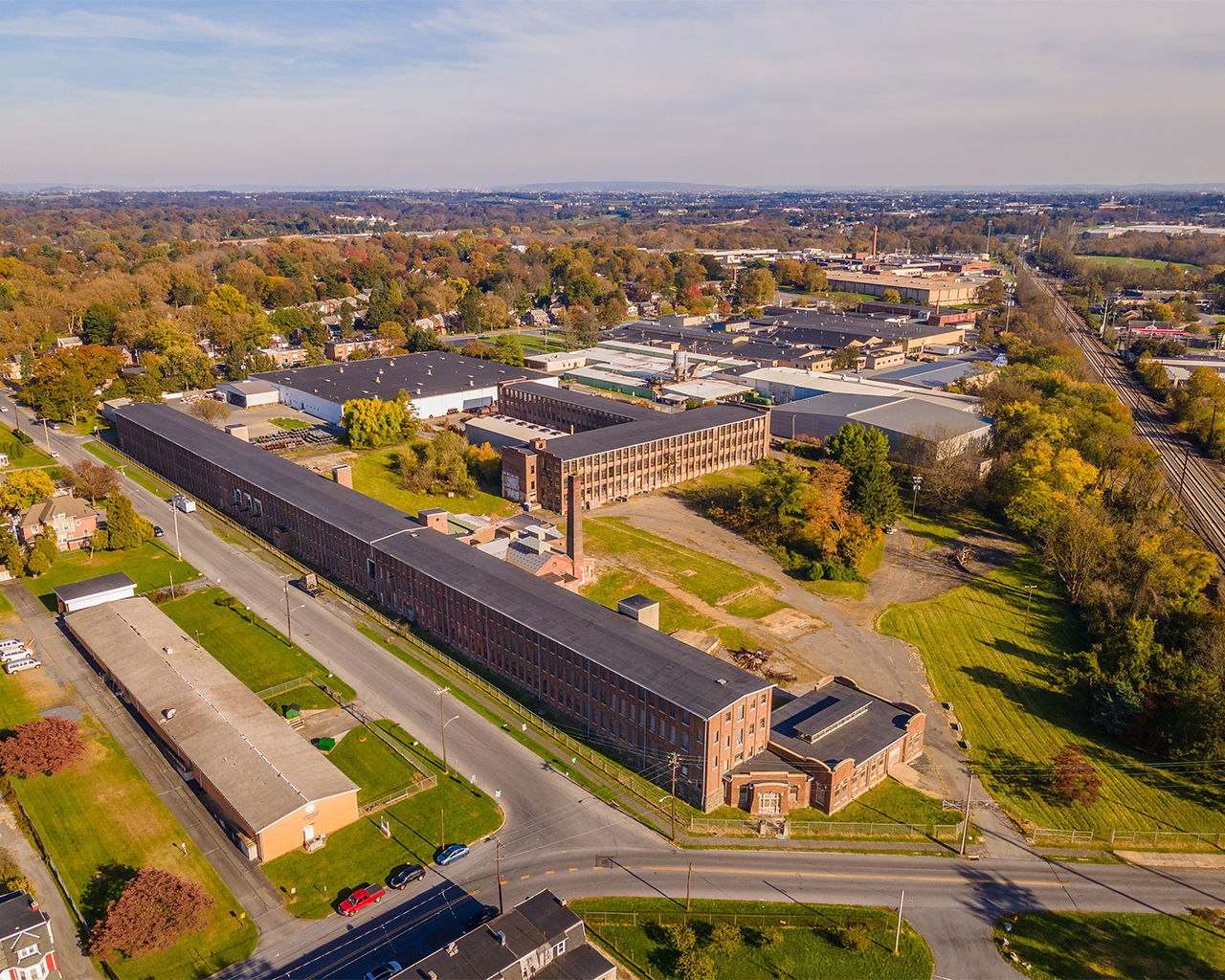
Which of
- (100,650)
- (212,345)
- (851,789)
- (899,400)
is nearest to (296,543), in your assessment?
(100,650)

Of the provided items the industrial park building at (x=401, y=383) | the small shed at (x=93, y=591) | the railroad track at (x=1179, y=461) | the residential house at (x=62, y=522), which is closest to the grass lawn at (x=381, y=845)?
the small shed at (x=93, y=591)

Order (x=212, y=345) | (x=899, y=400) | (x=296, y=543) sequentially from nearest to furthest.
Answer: (x=296, y=543) < (x=899, y=400) < (x=212, y=345)

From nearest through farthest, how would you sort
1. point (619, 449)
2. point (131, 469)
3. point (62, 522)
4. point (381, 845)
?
1. point (381, 845)
2. point (62, 522)
3. point (619, 449)
4. point (131, 469)

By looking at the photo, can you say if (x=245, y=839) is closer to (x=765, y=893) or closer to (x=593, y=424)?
(x=765, y=893)

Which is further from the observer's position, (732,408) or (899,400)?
(899,400)

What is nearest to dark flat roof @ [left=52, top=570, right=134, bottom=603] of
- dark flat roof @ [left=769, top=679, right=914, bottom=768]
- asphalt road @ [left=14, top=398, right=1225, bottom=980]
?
asphalt road @ [left=14, top=398, right=1225, bottom=980]

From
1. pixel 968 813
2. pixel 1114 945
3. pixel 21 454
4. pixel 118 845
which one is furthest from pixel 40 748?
pixel 21 454

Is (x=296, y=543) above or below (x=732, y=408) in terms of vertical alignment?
below

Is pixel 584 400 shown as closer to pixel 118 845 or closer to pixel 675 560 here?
pixel 675 560
